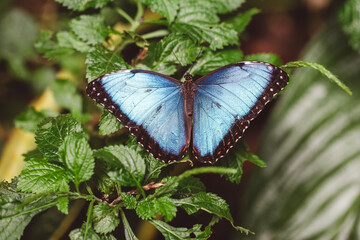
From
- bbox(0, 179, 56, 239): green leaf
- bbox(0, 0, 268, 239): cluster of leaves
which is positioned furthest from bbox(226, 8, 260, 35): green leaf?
bbox(0, 179, 56, 239): green leaf

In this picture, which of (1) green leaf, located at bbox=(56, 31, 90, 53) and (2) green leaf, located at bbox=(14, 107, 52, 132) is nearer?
(1) green leaf, located at bbox=(56, 31, 90, 53)

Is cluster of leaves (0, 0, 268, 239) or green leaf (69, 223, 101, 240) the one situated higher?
cluster of leaves (0, 0, 268, 239)

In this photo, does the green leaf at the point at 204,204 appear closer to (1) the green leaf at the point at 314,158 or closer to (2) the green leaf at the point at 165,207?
(2) the green leaf at the point at 165,207

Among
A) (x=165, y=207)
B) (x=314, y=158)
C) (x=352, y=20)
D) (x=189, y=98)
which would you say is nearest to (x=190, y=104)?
(x=189, y=98)

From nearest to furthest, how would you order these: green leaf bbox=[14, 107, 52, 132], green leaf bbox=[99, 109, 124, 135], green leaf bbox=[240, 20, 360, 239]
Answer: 1. green leaf bbox=[99, 109, 124, 135]
2. green leaf bbox=[14, 107, 52, 132]
3. green leaf bbox=[240, 20, 360, 239]

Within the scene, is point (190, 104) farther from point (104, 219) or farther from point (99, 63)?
point (104, 219)

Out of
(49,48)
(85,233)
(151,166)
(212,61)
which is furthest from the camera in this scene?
(49,48)

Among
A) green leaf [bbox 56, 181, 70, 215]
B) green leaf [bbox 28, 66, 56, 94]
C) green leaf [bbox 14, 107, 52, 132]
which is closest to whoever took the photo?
green leaf [bbox 56, 181, 70, 215]

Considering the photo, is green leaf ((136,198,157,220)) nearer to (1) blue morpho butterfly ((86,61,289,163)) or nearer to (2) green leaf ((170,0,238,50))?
(1) blue morpho butterfly ((86,61,289,163))
